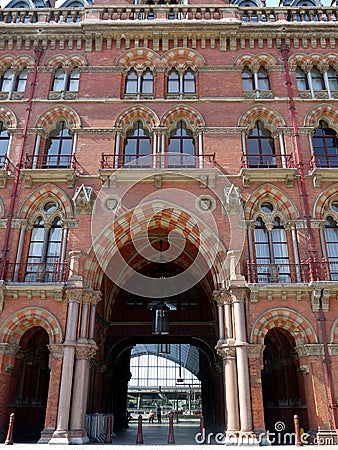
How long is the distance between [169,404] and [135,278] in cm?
3161

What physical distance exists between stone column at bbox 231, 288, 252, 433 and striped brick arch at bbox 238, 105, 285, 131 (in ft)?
25.3

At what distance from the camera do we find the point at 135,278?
22.8m

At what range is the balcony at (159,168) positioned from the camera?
17.0 m

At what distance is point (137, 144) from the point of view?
18797 millimetres

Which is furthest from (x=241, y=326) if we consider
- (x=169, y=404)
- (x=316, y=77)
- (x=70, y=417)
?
(x=169, y=404)

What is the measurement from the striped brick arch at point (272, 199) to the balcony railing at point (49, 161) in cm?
747

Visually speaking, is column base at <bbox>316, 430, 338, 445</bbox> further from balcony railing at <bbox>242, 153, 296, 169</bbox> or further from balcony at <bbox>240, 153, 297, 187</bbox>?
balcony railing at <bbox>242, 153, 296, 169</bbox>

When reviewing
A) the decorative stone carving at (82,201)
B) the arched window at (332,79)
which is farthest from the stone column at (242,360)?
the arched window at (332,79)

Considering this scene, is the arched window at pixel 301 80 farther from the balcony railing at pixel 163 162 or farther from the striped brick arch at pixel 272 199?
the balcony railing at pixel 163 162

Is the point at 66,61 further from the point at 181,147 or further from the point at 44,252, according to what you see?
the point at 44,252

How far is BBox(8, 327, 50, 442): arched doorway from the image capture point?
632 inches

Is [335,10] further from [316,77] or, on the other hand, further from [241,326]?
[241,326]

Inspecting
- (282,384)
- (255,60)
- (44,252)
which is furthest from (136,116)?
(282,384)

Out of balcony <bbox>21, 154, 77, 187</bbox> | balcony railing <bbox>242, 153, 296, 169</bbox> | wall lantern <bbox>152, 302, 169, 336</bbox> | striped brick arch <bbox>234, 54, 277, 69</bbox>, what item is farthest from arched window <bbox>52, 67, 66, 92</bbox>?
wall lantern <bbox>152, 302, 169, 336</bbox>
